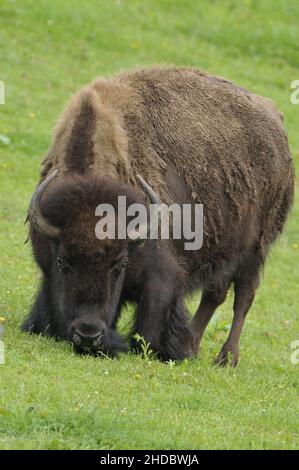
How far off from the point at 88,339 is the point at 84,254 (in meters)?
0.65

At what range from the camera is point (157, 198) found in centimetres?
867

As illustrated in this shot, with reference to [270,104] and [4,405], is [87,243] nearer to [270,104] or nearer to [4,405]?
[4,405]

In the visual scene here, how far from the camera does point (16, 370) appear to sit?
7188mm

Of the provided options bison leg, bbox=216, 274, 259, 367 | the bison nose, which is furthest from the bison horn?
bison leg, bbox=216, 274, 259, 367

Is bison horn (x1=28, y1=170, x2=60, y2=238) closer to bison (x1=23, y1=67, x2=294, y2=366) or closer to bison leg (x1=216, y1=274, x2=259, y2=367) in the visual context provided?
bison (x1=23, y1=67, x2=294, y2=366)

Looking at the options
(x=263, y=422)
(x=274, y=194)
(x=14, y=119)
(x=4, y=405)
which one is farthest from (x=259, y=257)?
(x=14, y=119)

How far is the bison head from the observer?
26.4 feet

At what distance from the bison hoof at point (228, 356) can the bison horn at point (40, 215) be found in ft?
7.29

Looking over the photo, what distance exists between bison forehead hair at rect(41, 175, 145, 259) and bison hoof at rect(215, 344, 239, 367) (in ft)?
6.43

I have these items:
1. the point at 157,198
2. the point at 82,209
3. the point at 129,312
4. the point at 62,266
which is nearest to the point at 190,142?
the point at 157,198

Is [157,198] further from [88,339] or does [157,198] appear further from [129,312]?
[129,312]

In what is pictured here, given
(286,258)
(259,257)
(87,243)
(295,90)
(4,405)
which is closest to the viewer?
(4,405)

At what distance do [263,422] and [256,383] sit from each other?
5.06ft

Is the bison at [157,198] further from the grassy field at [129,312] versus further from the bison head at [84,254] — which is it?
the grassy field at [129,312]
